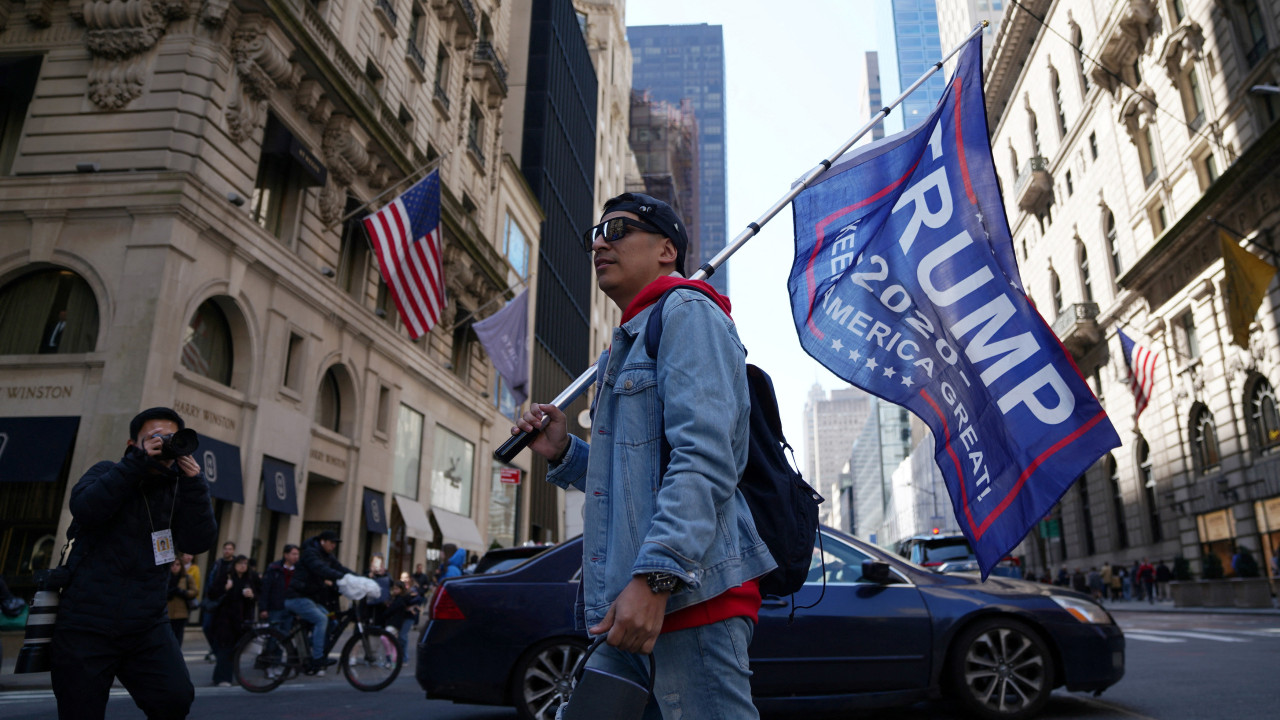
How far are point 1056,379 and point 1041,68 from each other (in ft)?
168

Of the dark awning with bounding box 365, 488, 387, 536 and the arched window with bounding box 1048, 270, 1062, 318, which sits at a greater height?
the arched window with bounding box 1048, 270, 1062, 318

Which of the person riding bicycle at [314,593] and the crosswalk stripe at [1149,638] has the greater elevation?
the person riding bicycle at [314,593]

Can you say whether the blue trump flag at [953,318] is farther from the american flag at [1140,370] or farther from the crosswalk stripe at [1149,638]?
the american flag at [1140,370]

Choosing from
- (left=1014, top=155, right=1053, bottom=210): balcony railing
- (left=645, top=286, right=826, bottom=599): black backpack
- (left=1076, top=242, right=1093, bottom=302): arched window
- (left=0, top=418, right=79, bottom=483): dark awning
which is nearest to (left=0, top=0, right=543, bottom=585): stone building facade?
(left=0, top=418, right=79, bottom=483): dark awning

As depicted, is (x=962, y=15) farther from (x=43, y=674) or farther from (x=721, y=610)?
(x=721, y=610)

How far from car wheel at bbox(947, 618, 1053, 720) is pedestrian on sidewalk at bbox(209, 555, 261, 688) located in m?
8.14

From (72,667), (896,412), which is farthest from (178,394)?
(896,412)

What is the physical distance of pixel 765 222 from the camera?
5.21m

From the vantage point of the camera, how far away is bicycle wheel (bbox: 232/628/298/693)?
990 centimetres

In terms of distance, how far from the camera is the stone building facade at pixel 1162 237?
27641 mm

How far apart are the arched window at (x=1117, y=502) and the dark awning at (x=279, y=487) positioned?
36.7 m

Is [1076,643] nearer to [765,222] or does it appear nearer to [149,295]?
[765,222]

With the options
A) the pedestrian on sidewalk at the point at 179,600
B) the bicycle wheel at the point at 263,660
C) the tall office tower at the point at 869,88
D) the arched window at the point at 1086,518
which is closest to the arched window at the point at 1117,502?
the arched window at the point at 1086,518

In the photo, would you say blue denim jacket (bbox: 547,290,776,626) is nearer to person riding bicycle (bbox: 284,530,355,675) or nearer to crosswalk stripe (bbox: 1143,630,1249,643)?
person riding bicycle (bbox: 284,530,355,675)
